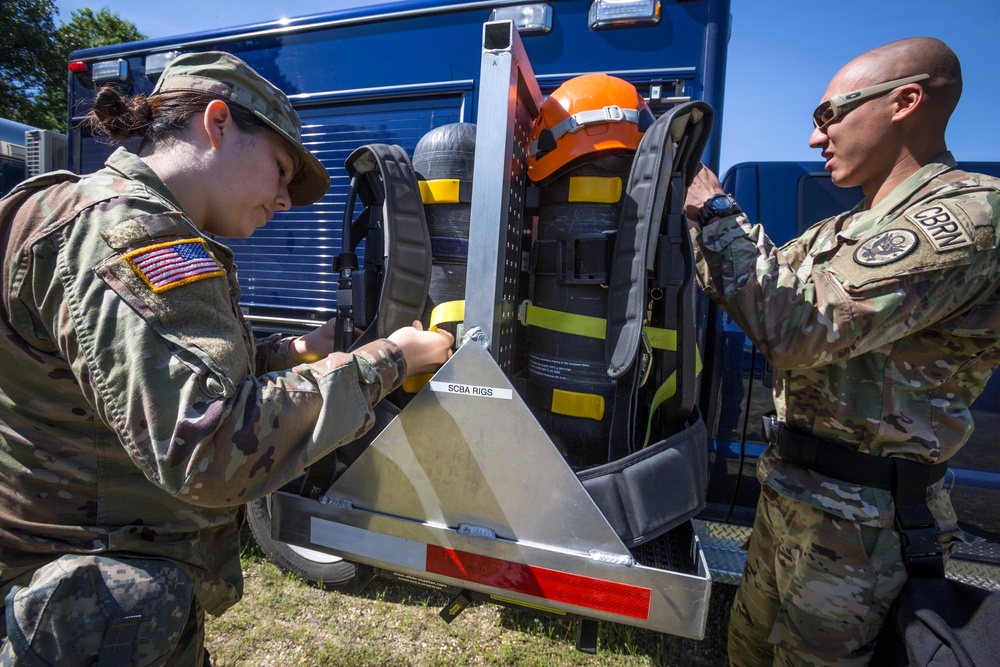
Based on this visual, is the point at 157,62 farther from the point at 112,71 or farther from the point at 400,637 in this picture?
the point at 400,637

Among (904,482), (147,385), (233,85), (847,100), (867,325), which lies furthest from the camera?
(847,100)

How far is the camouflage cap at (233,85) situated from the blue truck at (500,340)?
28 centimetres

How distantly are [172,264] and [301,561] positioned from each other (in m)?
2.33

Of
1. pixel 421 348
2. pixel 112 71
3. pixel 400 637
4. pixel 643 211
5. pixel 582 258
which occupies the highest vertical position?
pixel 112 71

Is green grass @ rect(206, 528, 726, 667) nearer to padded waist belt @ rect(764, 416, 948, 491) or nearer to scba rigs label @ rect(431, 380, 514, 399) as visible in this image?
padded waist belt @ rect(764, 416, 948, 491)

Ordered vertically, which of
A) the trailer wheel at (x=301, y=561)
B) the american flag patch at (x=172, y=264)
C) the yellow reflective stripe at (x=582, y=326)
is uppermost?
the american flag patch at (x=172, y=264)

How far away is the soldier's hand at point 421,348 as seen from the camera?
1309mm

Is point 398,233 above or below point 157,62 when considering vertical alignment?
below

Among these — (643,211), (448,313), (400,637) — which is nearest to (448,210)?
(448,313)

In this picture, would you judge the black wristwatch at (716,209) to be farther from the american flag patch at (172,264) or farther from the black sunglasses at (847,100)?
the american flag patch at (172,264)

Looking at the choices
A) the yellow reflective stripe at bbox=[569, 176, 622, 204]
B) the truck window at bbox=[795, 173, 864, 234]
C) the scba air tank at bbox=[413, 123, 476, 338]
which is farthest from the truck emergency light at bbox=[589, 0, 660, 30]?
the yellow reflective stripe at bbox=[569, 176, 622, 204]

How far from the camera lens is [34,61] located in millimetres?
14547

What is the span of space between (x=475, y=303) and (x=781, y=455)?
3.55ft

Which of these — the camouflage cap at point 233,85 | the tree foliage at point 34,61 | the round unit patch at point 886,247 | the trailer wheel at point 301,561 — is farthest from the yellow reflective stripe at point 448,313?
the tree foliage at point 34,61
